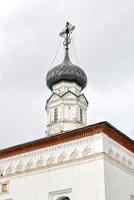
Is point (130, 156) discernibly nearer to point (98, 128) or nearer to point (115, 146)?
point (115, 146)

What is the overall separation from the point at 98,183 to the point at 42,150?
9.86 ft

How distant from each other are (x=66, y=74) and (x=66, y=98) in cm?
128

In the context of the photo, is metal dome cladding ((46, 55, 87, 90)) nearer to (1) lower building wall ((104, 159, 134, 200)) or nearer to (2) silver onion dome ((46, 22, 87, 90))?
(2) silver onion dome ((46, 22, 87, 90))

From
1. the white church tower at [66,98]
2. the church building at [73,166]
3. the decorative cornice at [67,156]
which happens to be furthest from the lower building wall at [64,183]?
the white church tower at [66,98]

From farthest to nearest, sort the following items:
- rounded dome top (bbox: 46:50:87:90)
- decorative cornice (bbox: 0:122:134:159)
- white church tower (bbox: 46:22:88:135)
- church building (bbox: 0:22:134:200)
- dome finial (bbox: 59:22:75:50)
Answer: dome finial (bbox: 59:22:75:50) → rounded dome top (bbox: 46:50:87:90) → white church tower (bbox: 46:22:88:135) → decorative cornice (bbox: 0:122:134:159) → church building (bbox: 0:22:134:200)

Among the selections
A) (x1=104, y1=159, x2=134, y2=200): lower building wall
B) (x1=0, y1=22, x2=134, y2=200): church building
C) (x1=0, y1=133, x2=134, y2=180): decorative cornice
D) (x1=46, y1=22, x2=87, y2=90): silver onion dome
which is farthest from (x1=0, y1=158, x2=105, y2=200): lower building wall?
(x1=46, y1=22, x2=87, y2=90): silver onion dome

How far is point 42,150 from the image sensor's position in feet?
58.3

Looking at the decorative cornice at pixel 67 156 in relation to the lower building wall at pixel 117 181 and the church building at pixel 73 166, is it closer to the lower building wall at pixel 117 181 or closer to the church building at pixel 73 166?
the church building at pixel 73 166

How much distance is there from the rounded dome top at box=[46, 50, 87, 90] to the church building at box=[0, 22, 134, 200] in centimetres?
590

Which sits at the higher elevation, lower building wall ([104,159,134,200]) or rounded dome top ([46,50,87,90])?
rounded dome top ([46,50,87,90])

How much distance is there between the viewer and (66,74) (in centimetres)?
2316

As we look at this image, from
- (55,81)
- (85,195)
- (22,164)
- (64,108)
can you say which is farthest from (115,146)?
(55,81)

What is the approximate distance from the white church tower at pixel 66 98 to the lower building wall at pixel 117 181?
5.00 m

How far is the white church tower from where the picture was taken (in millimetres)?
21891
